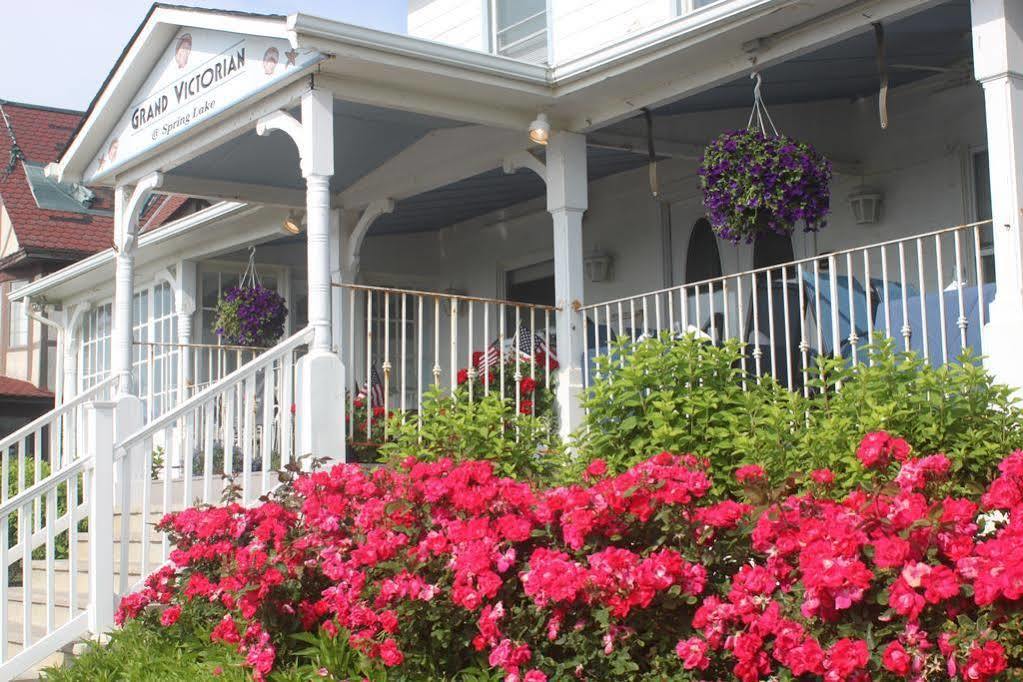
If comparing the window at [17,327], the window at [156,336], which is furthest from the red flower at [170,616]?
the window at [17,327]

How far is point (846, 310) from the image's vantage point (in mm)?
6664

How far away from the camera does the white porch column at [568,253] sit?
7824 mm

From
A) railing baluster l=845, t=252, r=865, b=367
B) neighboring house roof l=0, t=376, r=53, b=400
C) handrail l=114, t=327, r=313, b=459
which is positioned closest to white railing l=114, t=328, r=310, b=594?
handrail l=114, t=327, r=313, b=459

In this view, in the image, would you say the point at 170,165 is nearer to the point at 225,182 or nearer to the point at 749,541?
the point at 225,182

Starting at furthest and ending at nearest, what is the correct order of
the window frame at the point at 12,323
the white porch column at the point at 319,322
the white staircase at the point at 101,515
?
1. the window frame at the point at 12,323
2. the white porch column at the point at 319,322
3. the white staircase at the point at 101,515

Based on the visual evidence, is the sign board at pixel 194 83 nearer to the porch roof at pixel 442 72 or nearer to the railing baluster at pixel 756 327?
the porch roof at pixel 442 72

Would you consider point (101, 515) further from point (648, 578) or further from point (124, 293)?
point (648, 578)

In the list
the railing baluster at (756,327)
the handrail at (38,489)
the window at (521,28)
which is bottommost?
the handrail at (38,489)

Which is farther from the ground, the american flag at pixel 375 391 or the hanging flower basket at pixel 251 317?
the hanging flower basket at pixel 251 317

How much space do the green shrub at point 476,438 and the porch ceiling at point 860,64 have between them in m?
2.67

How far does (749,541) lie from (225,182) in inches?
257

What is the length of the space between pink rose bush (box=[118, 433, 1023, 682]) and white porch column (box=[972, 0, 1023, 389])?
1149 millimetres

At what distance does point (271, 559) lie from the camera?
197 inches

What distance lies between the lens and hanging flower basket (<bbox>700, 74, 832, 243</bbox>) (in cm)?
652
